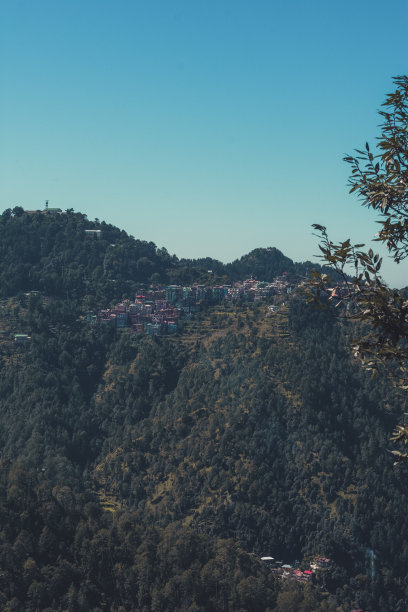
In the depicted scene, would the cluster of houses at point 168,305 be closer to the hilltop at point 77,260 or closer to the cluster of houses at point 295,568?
the hilltop at point 77,260

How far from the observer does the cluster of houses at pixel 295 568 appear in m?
68.8

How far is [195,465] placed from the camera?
290 feet

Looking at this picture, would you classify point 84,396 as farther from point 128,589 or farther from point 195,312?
point 128,589

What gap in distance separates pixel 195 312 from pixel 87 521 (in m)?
82.4

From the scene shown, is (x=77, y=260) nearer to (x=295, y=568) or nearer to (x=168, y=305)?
(x=168, y=305)

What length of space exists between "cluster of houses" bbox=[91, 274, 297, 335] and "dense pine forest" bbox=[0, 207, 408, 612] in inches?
147

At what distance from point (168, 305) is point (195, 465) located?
56.0 meters

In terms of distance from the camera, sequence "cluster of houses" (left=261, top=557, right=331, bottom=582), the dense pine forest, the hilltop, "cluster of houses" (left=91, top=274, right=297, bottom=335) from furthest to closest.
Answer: the hilltop
"cluster of houses" (left=91, top=274, right=297, bottom=335)
"cluster of houses" (left=261, top=557, right=331, bottom=582)
the dense pine forest

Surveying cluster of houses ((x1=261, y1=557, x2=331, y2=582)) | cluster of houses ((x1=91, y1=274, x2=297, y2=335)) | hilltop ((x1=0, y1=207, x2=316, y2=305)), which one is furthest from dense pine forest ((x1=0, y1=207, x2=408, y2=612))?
hilltop ((x1=0, y1=207, x2=316, y2=305))

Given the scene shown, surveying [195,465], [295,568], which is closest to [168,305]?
[195,465]

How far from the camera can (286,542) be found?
76.4m

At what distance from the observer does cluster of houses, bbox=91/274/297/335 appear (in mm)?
130875

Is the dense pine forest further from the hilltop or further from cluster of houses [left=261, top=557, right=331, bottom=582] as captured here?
the hilltop

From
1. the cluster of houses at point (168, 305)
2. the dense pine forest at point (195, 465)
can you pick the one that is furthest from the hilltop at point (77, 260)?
the cluster of houses at point (168, 305)
